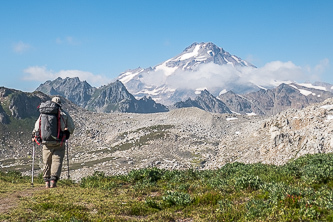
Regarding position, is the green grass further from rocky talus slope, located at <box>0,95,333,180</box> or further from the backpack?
rocky talus slope, located at <box>0,95,333,180</box>

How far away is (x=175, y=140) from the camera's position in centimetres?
10281

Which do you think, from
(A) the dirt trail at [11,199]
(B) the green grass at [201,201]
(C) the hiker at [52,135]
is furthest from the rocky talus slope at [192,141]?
(A) the dirt trail at [11,199]

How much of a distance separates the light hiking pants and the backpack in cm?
54

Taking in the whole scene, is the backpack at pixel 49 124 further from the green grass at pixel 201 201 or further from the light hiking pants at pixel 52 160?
the green grass at pixel 201 201

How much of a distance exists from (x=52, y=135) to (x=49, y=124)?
526 mm

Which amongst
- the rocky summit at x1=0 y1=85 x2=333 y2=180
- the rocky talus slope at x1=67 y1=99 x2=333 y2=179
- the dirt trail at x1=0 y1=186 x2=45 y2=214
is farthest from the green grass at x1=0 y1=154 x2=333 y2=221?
the rocky talus slope at x1=67 y1=99 x2=333 y2=179

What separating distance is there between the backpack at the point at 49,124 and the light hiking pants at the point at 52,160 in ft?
1.78

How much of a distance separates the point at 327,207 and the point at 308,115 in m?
69.2

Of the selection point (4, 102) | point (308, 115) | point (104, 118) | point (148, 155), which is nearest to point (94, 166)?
point (148, 155)

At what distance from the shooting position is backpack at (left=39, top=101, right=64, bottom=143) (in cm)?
1354

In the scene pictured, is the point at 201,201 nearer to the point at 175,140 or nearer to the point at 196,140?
the point at 196,140

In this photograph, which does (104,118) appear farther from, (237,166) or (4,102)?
(237,166)

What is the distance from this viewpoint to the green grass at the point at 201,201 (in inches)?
317

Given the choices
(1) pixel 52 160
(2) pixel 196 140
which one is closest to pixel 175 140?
(2) pixel 196 140
